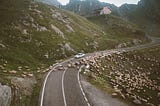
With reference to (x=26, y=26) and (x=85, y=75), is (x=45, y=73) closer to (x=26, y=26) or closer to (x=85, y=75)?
(x=85, y=75)

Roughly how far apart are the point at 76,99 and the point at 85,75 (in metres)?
16.9

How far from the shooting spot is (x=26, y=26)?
86500 mm

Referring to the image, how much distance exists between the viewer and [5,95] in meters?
35.4

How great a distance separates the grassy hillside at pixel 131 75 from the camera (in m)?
51.0

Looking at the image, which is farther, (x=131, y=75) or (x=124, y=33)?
(x=124, y=33)

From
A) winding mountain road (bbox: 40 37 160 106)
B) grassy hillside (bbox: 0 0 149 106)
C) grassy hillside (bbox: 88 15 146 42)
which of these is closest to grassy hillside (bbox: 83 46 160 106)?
winding mountain road (bbox: 40 37 160 106)

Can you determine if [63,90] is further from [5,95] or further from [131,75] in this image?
[131,75]

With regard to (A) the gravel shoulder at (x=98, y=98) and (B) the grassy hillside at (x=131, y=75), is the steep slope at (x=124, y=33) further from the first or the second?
(A) the gravel shoulder at (x=98, y=98)

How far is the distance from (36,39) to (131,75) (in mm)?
30251

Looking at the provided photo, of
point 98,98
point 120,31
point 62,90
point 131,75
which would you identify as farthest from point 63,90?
point 120,31

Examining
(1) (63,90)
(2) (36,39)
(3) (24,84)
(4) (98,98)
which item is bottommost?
(4) (98,98)

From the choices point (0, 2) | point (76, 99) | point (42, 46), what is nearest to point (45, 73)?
point (76, 99)

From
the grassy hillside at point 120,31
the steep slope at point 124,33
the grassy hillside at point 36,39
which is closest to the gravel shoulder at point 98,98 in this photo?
the grassy hillside at point 36,39

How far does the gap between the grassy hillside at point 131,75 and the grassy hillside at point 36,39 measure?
37.8 feet
